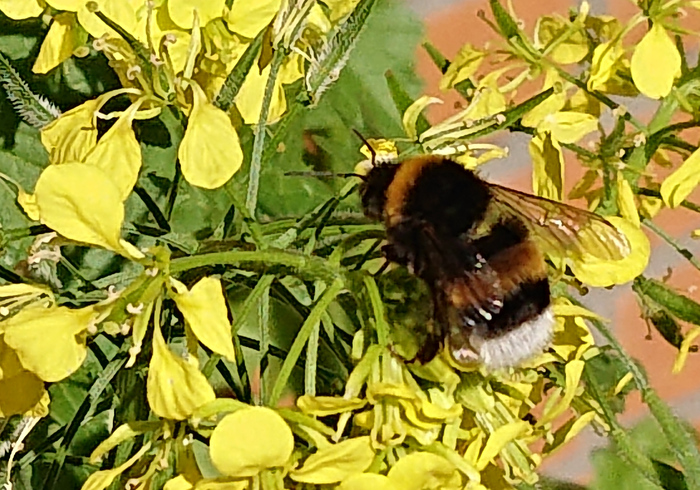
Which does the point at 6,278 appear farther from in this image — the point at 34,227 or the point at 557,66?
the point at 557,66

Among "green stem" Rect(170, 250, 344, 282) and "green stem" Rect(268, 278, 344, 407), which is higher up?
"green stem" Rect(170, 250, 344, 282)

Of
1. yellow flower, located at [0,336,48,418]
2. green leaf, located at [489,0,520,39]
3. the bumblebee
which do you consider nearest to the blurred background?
green leaf, located at [489,0,520,39]

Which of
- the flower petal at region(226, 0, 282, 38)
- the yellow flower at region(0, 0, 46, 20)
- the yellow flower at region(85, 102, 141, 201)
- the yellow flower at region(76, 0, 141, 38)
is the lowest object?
the yellow flower at region(85, 102, 141, 201)

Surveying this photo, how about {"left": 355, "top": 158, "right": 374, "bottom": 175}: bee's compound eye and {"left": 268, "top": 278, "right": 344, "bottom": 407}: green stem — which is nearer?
{"left": 268, "top": 278, "right": 344, "bottom": 407}: green stem

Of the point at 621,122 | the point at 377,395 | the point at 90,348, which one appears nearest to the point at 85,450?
the point at 90,348

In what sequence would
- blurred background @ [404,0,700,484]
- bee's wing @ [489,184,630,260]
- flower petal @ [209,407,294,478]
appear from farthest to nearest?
1. blurred background @ [404,0,700,484]
2. bee's wing @ [489,184,630,260]
3. flower petal @ [209,407,294,478]

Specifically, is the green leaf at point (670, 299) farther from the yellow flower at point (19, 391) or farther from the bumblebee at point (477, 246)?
the yellow flower at point (19, 391)

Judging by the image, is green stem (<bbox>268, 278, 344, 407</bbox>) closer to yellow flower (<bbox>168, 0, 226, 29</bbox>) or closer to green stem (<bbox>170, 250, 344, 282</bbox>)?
green stem (<bbox>170, 250, 344, 282</bbox>)

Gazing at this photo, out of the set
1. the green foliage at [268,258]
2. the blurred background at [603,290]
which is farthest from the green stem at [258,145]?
the blurred background at [603,290]
